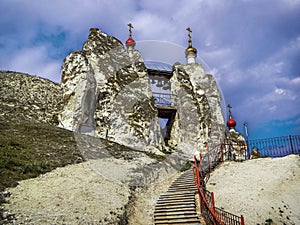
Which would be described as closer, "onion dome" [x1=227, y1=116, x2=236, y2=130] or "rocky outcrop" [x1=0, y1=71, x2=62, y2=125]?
"rocky outcrop" [x1=0, y1=71, x2=62, y2=125]

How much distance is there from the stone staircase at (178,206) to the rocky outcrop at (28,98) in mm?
12642

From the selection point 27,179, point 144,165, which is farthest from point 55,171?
point 144,165

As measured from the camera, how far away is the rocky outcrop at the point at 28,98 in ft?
76.6

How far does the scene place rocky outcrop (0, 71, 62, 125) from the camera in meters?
23.3

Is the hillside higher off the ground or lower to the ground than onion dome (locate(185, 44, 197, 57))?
lower

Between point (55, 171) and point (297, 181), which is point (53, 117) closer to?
point (55, 171)

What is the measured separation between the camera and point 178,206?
13.4m

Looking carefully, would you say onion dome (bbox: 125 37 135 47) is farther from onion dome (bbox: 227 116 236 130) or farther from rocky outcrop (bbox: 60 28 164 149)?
onion dome (bbox: 227 116 236 130)

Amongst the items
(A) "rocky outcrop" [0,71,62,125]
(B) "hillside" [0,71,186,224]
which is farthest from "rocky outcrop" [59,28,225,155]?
(B) "hillside" [0,71,186,224]

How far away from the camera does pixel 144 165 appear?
18469mm

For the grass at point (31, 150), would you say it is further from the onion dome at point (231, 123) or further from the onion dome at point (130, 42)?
the onion dome at point (231, 123)

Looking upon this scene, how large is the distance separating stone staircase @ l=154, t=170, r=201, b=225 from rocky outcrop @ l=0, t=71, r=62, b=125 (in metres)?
12.6

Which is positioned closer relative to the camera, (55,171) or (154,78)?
(55,171)

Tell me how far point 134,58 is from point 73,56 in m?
6.47
